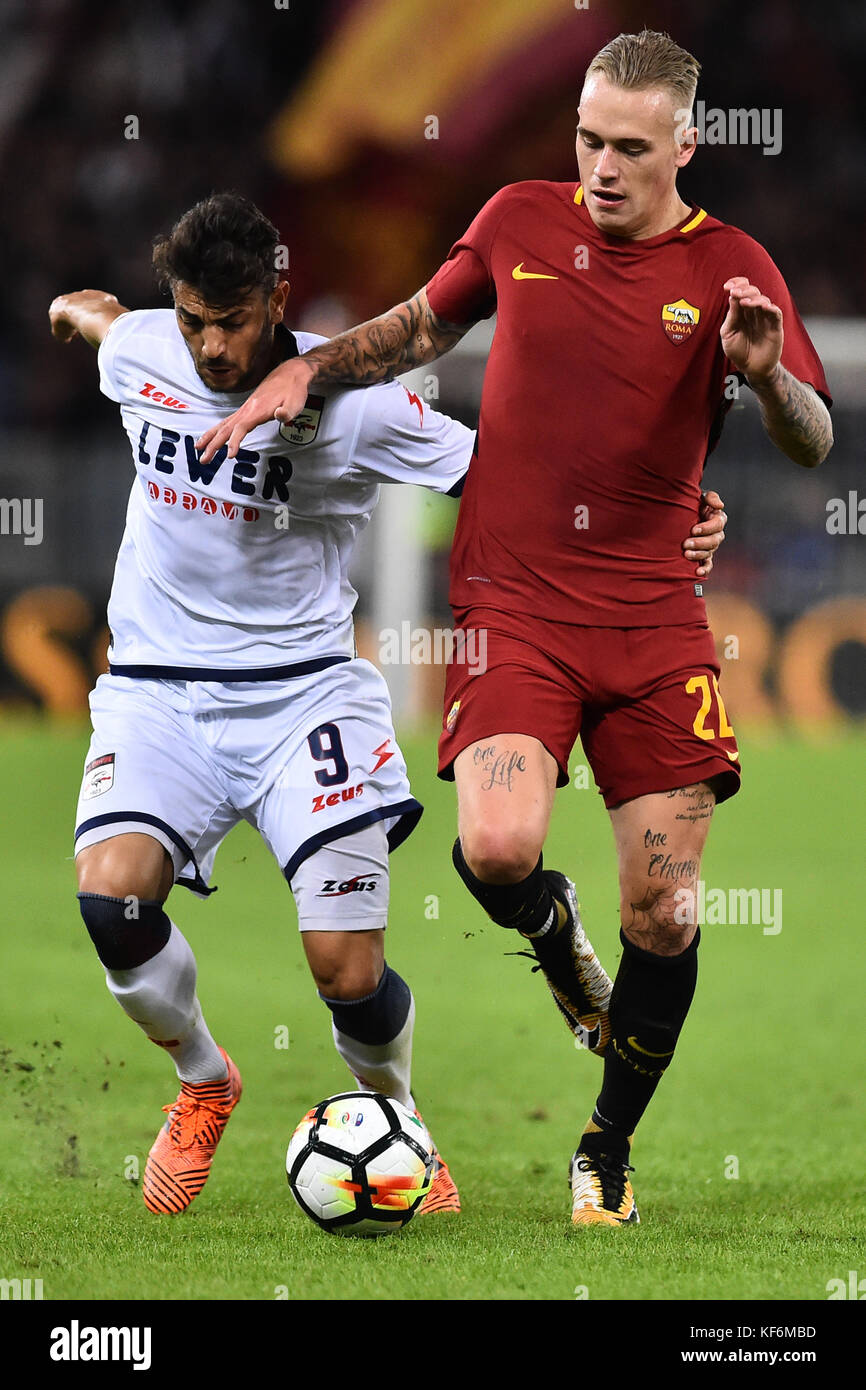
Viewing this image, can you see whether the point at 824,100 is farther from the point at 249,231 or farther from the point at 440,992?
the point at 249,231

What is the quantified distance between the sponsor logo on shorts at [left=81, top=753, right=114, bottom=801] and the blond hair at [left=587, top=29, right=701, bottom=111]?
6.69ft

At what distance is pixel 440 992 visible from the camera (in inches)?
311

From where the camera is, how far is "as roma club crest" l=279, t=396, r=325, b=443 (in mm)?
4680

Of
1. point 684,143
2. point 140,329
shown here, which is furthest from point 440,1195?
point 684,143

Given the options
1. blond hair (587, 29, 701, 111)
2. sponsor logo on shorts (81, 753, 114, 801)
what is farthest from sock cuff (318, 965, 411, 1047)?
blond hair (587, 29, 701, 111)

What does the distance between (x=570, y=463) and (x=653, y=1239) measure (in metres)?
1.84

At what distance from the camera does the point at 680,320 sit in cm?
453

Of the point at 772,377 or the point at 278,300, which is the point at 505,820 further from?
the point at 278,300

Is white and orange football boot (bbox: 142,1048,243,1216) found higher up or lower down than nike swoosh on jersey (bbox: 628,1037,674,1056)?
lower down

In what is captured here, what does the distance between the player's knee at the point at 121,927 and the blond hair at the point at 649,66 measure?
227 cm

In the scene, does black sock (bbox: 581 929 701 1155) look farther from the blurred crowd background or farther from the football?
the blurred crowd background

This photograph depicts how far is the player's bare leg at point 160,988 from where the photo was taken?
4477 mm

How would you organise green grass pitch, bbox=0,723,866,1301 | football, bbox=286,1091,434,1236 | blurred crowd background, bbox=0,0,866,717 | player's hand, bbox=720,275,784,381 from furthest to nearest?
1. blurred crowd background, bbox=0,0,866,717
2. football, bbox=286,1091,434,1236
3. player's hand, bbox=720,275,784,381
4. green grass pitch, bbox=0,723,866,1301

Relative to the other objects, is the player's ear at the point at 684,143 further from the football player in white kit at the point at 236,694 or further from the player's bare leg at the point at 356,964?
the player's bare leg at the point at 356,964
